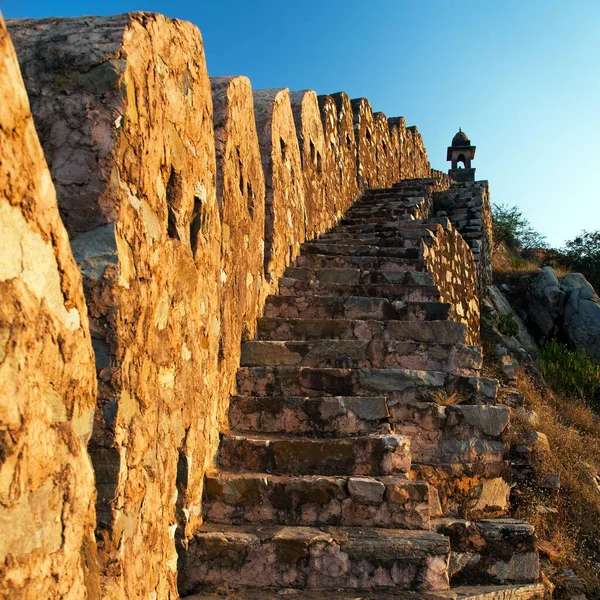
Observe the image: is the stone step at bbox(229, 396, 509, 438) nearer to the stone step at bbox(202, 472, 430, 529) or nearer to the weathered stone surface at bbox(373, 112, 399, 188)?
the stone step at bbox(202, 472, 430, 529)

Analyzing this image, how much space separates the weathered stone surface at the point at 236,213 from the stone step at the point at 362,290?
62 centimetres

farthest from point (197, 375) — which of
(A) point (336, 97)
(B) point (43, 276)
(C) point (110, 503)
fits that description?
(A) point (336, 97)

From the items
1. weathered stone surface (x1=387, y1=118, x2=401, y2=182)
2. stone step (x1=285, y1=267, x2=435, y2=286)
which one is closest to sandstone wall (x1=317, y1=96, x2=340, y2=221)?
stone step (x1=285, y1=267, x2=435, y2=286)

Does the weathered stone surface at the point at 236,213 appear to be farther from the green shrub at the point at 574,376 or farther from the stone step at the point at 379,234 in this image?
the green shrub at the point at 574,376

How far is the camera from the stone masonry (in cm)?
138

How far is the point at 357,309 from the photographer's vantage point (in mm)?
4535

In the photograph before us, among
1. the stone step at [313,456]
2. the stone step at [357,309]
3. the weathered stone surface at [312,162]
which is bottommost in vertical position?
the stone step at [313,456]

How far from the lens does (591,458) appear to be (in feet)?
17.0

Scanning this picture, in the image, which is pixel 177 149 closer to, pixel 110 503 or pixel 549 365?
pixel 110 503

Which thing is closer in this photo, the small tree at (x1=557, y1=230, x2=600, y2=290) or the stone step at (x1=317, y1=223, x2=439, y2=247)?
the stone step at (x1=317, y1=223, x2=439, y2=247)

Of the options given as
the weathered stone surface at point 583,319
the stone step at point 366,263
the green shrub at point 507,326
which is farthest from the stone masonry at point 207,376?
the weathered stone surface at point 583,319

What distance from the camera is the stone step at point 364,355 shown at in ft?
12.7

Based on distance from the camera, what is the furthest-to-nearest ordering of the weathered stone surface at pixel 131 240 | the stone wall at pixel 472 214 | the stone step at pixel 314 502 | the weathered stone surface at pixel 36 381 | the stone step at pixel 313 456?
the stone wall at pixel 472 214 < the stone step at pixel 313 456 < the stone step at pixel 314 502 < the weathered stone surface at pixel 131 240 < the weathered stone surface at pixel 36 381

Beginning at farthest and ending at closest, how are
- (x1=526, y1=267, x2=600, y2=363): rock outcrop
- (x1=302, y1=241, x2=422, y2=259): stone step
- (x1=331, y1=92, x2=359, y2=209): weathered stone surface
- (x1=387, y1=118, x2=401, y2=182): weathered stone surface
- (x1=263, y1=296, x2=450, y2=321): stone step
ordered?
1. (x1=387, y1=118, x2=401, y2=182): weathered stone surface
2. (x1=526, y1=267, x2=600, y2=363): rock outcrop
3. (x1=331, y1=92, x2=359, y2=209): weathered stone surface
4. (x1=302, y1=241, x2=422, y2=259): stone step
5. (x1=263, y1=296, x2=450, y2=321): stone step
